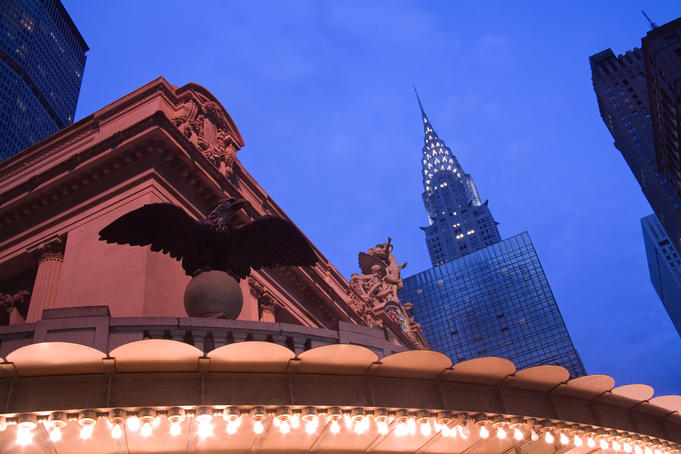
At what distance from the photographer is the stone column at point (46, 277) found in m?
19.9

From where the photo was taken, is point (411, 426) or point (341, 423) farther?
point (411, 426)

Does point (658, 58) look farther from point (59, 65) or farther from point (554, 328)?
point (59, 65)

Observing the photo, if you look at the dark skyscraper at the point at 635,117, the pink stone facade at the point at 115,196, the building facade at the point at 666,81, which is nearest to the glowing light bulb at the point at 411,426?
the pink stone facade at the point at 115,196

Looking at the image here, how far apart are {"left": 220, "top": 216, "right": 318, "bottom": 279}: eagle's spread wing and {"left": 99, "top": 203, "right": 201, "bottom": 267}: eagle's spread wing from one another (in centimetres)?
106

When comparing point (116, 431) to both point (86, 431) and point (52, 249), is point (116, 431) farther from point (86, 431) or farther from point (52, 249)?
point (52, 249)

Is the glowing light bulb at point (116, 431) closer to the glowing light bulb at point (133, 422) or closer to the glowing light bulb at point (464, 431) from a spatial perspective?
the glowing light bulb at point (133, 422)

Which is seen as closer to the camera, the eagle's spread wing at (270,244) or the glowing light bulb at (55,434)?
the glowing light bulb at (55,434)

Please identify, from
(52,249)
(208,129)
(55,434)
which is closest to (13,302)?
(52,249)

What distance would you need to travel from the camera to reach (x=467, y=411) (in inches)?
411

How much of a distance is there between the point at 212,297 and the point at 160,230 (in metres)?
2.24

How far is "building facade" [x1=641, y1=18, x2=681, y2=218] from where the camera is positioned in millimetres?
66938

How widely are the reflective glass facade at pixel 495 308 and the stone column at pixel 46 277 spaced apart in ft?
315

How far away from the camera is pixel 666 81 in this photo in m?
68.4

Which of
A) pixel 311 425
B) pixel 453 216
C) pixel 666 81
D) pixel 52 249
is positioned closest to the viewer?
pixel 311 425
